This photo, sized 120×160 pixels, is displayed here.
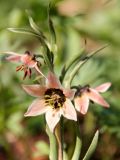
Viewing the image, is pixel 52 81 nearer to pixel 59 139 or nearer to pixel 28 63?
pixel 28 63

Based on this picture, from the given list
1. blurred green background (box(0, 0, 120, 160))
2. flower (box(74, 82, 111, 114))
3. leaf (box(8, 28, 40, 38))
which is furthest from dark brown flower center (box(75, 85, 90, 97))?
blurred green background (box(0, 0, 120, 160))

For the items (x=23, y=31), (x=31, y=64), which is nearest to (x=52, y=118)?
(x=31, y=64)

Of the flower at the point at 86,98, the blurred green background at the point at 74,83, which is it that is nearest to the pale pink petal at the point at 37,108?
the flower at the point at 86,98

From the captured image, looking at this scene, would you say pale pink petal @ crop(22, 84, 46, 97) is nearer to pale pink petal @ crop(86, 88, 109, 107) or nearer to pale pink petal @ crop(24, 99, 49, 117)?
pale pink petal @ crop(24, 99, 49, 117)

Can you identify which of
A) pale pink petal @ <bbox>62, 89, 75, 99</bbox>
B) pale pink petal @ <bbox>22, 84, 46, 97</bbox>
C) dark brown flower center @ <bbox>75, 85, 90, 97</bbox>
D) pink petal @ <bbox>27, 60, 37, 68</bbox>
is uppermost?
pink petal @ <bbox>27, 60, 37, 68</bbox>

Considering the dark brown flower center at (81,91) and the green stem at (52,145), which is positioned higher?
the dark brown flower center at (81,91)

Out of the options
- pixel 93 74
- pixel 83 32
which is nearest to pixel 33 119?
pixel 93 74

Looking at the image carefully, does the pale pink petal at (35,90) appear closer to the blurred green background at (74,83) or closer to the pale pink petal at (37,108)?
the pale pink petal at (37,108)
